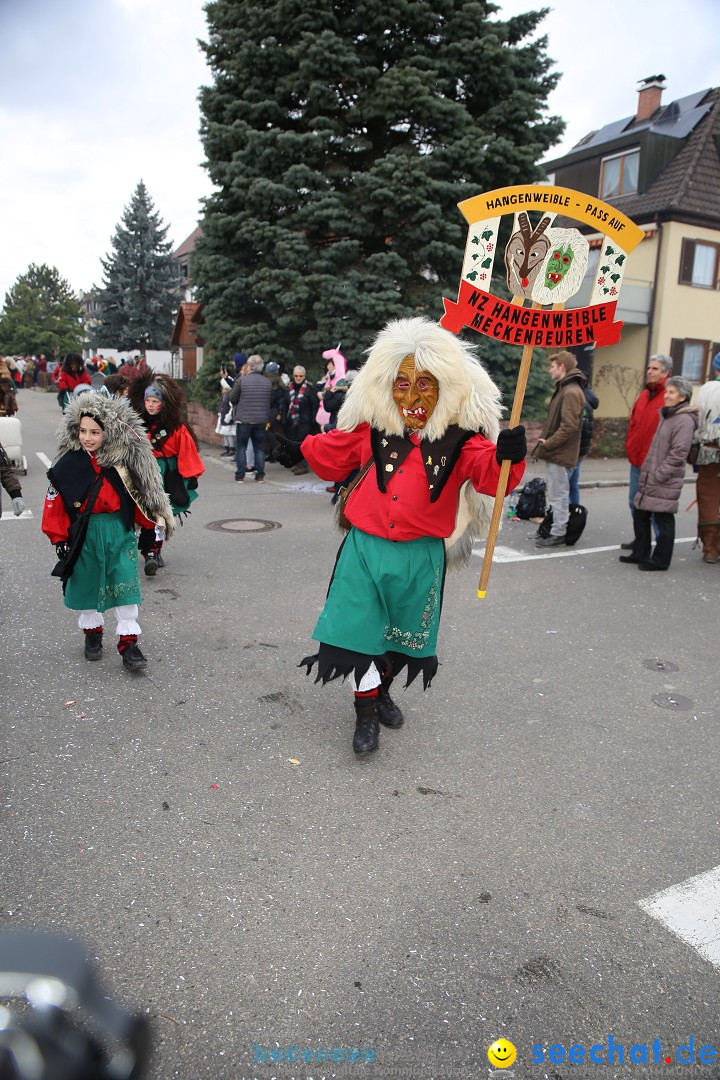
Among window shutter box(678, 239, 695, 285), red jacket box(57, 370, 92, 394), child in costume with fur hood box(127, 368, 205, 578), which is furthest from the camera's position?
window shutter box(678, 239, 695, 285)

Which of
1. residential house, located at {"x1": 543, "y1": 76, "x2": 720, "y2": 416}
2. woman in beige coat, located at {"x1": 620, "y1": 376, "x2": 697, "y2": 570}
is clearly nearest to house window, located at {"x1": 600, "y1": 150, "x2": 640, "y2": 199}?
residential house, located at {"x1": 543, "y1": 76, "x2": 720, "y2": 416}

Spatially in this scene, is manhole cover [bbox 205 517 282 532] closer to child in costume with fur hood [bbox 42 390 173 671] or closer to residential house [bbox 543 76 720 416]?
child in costume with fur hood [bbox 42 390 173 671]

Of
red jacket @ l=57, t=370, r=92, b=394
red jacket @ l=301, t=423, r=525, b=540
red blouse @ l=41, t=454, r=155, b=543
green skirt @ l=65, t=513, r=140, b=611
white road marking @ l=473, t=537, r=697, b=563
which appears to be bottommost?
white road marking @ l=473, t=537, r=697, b=563

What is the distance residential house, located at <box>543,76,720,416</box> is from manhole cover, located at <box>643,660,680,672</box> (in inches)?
677

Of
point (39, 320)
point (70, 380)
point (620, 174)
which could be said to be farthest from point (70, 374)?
point (39, 320)

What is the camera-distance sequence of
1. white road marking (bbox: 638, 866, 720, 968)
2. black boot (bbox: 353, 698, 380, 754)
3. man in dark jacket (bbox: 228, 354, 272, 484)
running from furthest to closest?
man in dark jacket (bbox: 228, 354, 272, 484), black boot (bbox: 353, 698, 380, 754), white road marking (bbox: 638, 866, 720, 968)

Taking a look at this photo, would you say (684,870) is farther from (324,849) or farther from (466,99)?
(466,99)

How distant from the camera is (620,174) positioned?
23094mm

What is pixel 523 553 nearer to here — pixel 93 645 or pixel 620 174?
pixel 93 645

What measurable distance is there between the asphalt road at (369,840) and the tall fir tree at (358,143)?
8.17 meters

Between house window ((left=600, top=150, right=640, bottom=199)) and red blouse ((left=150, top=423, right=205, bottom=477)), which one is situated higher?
house window ((left=600, top=150, right=640, bottom=199))

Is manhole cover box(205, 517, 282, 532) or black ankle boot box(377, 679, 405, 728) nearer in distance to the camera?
black ankle boot box(377, 679, 405, 728)

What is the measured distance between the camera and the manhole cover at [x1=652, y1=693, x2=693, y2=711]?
165 inches

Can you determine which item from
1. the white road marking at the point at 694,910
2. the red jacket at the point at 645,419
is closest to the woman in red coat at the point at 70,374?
the red jacket at the point at 645,419
